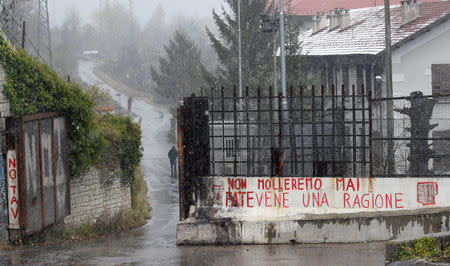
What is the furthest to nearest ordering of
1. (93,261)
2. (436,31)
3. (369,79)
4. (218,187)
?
(369,79), (436,31), (218,187), (93,261)

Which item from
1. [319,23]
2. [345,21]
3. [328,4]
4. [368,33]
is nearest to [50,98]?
[368,33]

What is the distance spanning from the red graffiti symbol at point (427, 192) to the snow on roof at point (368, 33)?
684 inches

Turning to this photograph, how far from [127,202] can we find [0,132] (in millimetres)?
7337

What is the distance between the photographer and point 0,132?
1434cm

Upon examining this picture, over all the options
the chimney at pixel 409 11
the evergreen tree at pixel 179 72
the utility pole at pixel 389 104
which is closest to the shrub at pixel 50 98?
the utility pole at pixel 389 104

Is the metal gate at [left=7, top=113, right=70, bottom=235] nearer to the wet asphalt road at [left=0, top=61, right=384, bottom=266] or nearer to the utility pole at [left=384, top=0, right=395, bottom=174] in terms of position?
the wet asphalt road at [left=0, top=61, right=384, bottom=266]

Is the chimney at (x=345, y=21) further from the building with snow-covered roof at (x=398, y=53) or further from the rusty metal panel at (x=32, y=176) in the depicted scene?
the rusty metal panel at (x=32, y=176)

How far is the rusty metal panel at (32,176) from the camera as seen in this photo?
13.9 meters

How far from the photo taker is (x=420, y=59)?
29828 millimetres

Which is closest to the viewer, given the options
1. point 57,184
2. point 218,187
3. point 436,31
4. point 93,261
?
point 93,261

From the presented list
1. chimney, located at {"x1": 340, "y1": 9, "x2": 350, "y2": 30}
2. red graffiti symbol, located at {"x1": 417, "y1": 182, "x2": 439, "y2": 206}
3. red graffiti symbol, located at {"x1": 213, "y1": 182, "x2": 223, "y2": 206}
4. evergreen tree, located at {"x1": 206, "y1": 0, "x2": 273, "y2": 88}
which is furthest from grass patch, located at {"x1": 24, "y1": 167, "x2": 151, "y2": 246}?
chimney, located at {"x1": 340, "y1": 9, "x2": 350, "y2": 30}

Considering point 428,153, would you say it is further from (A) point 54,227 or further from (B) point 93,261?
(A) point 54,227

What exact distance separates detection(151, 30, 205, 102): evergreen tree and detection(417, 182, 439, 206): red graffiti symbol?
4625 cm

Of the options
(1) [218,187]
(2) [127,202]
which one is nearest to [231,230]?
(1) [218,187]
